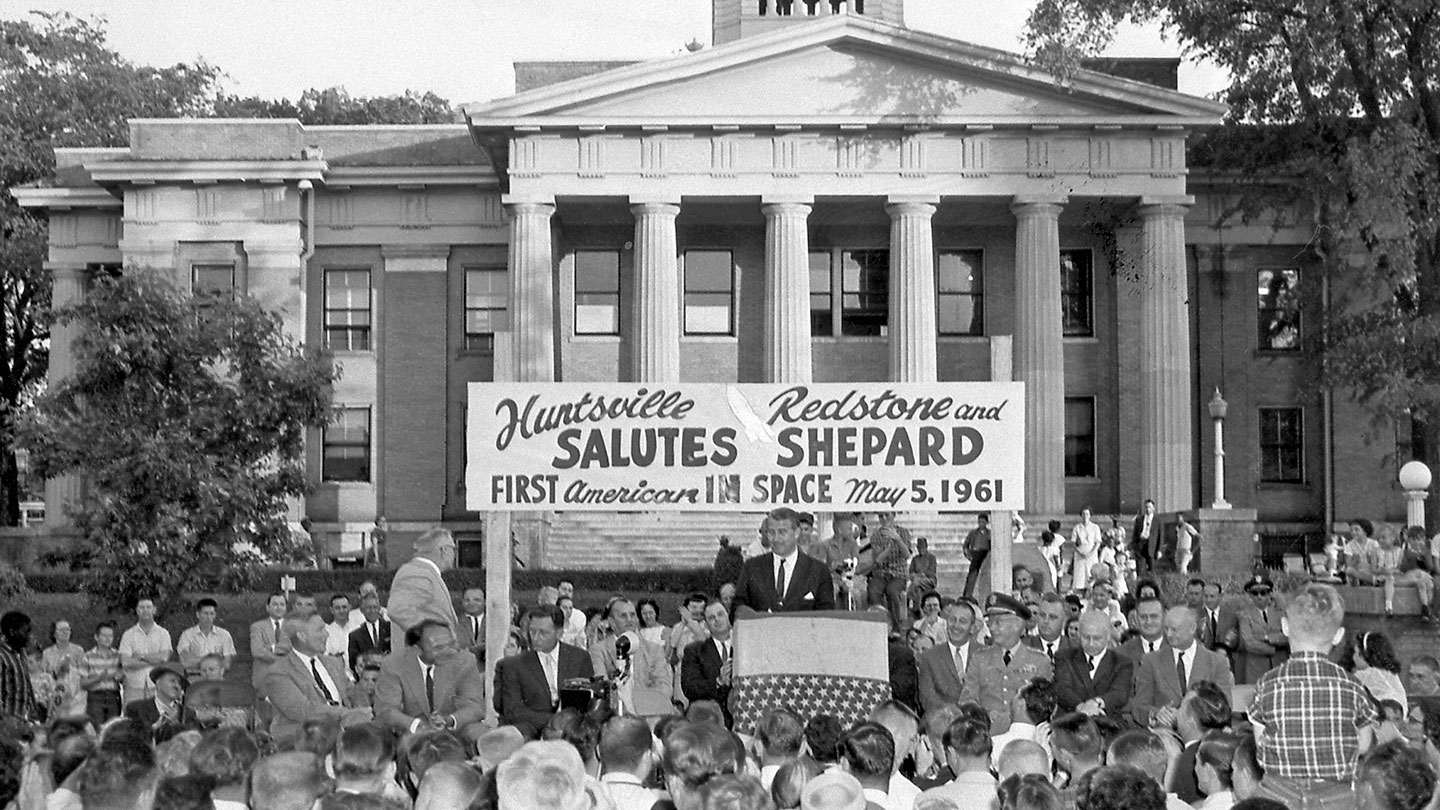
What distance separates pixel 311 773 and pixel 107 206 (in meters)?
48.0

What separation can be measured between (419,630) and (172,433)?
19192 millimetres

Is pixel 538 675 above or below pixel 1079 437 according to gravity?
below

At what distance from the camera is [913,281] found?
148ft

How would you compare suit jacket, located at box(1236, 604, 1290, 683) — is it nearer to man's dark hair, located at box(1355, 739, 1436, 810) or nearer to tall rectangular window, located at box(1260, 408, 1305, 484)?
man's dark hair, located at box(1355, 739, 1436, 810)

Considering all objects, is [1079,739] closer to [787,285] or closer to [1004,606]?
[1004,606]

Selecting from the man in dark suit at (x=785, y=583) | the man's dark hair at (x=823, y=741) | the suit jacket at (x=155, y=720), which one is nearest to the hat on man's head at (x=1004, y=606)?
the man in dark suit at (x=785, y=583)

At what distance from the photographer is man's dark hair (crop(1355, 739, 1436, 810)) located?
723 centimetres

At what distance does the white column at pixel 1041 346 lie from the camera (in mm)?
44406

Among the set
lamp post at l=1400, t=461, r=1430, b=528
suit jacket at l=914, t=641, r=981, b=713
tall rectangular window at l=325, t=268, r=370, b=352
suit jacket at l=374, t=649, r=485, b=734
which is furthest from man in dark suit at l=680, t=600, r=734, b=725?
tall rectangular window at l=325, t=268, r=370, b=352

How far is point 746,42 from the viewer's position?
1756 inches

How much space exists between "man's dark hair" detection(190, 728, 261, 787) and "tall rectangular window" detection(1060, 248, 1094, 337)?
142 ft

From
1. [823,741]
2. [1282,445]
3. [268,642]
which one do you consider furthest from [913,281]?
[823,741]

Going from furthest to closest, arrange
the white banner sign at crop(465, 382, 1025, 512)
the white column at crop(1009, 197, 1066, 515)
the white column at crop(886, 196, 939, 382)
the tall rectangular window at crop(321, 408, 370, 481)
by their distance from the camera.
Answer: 1. the tall rectangular window at crop(321, 408, 370, 481)
2. the white column at crop(886, 196, 939, 382)
3. the white column at crop(1009, 197, 1066, 515)
4. the white banner sign at crop(465, 382, 1025, 512)

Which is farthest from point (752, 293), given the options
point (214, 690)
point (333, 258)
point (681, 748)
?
point (681, 748)
